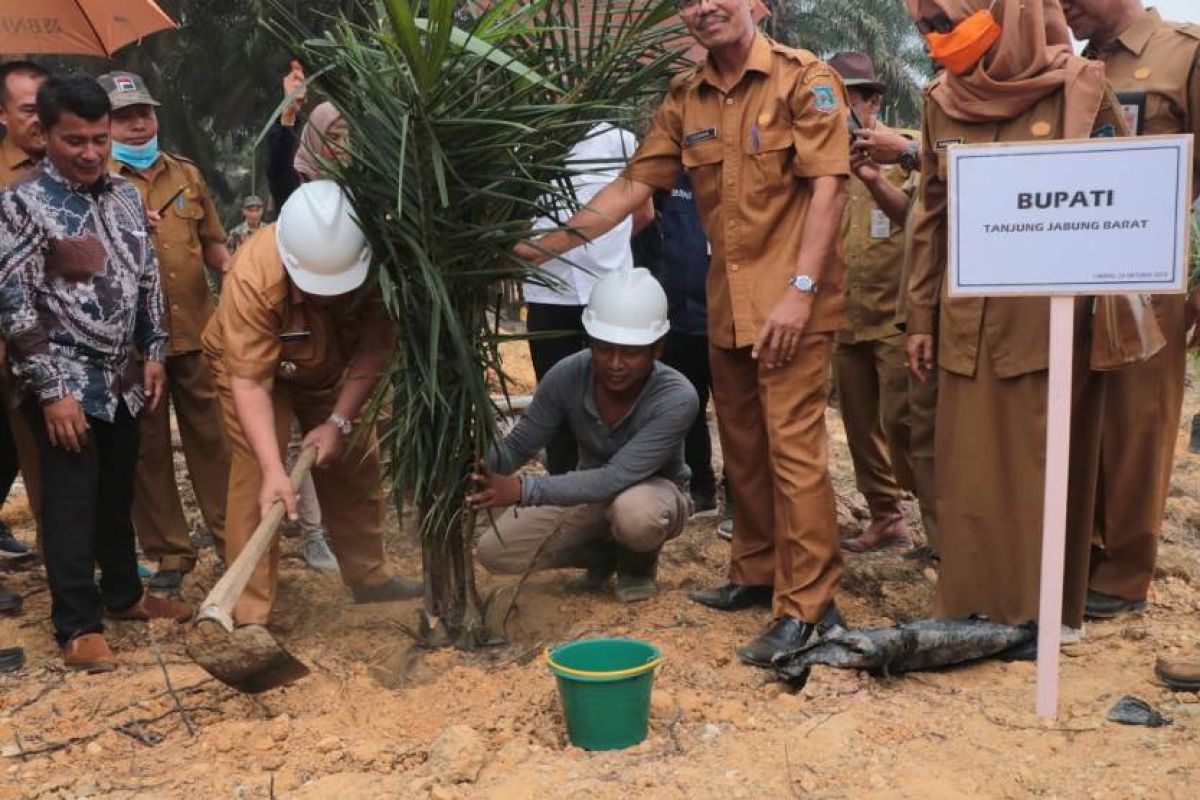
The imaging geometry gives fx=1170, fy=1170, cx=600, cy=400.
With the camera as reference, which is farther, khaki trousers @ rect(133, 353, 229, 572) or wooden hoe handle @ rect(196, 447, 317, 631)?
khaki trousers @ rect(133, 353, 229, 572)

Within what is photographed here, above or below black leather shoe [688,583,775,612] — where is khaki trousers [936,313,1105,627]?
above

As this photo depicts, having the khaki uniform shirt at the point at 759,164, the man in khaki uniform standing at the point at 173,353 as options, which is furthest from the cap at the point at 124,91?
the khaki uniform shirt at the point at 759,164

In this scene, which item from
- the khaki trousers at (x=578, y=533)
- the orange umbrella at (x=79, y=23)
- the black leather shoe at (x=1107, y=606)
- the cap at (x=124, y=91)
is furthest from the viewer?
the orange umbrella at (x=79, y=23)

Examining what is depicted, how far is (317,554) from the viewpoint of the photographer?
4.44 metres

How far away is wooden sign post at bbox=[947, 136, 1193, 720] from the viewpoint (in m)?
2.52

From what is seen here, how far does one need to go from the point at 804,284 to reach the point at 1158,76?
1239 millimetres

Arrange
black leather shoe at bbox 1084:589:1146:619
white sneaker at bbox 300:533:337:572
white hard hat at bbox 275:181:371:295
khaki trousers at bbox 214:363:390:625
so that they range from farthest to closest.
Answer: white sneaker at bbox 300:533:337:572
black leather shoe at bbox 1084:589:1146:619
khaki trousers at bbox 214:363:390:625
white hard hat at bbox 275:181:371:295

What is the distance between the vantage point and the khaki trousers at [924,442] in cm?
382

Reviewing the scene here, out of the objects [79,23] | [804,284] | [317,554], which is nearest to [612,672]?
[804,284]

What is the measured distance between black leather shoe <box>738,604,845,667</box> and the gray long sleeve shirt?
2.15 feet

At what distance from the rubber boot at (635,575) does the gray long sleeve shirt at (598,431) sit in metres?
0.28

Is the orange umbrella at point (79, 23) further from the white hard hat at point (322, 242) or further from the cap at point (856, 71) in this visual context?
the cap at point (856, 71)

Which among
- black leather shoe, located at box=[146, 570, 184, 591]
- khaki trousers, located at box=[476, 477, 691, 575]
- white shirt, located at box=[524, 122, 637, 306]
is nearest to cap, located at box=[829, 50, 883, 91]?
white shirt, located at box=[524, 122, 637, 306]

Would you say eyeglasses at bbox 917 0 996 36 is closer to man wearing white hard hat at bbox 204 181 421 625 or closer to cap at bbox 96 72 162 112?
man wearing white hard hat at bbox 204 181 421 625
